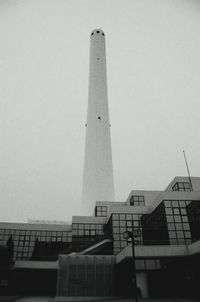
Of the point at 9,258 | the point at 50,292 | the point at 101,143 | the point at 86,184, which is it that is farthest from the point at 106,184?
the point at 9,258

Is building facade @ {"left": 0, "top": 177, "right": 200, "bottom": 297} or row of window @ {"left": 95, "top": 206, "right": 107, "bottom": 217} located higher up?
row of window @ {"left": 95, "top": 206, "right": 107, "bottom": 217}

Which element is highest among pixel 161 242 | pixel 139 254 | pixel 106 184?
pixel 106 184

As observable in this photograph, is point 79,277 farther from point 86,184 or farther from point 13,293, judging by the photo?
point 86,184

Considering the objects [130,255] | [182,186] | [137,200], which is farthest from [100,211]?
[130,255]

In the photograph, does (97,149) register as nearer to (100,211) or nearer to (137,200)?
(100,211)

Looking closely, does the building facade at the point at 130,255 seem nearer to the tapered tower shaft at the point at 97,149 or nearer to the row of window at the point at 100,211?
the row of window at the point at 100,211

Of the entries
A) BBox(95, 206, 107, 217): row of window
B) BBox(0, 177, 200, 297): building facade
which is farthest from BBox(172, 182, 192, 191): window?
BBox(95, 206, 107, 217): row of window

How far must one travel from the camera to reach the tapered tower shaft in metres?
57.5

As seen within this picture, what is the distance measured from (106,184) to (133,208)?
760 inches

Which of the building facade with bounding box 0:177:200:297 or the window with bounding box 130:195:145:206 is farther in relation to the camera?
the window with bounding box 130:195:145:206

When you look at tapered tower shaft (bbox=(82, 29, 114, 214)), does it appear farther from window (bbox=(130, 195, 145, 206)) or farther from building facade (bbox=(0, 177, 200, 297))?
Result: building facade (bbox=(0, 177, 200, 297))

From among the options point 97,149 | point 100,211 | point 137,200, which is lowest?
point 100,211

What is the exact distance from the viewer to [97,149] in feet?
205

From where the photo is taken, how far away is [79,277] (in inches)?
1221
